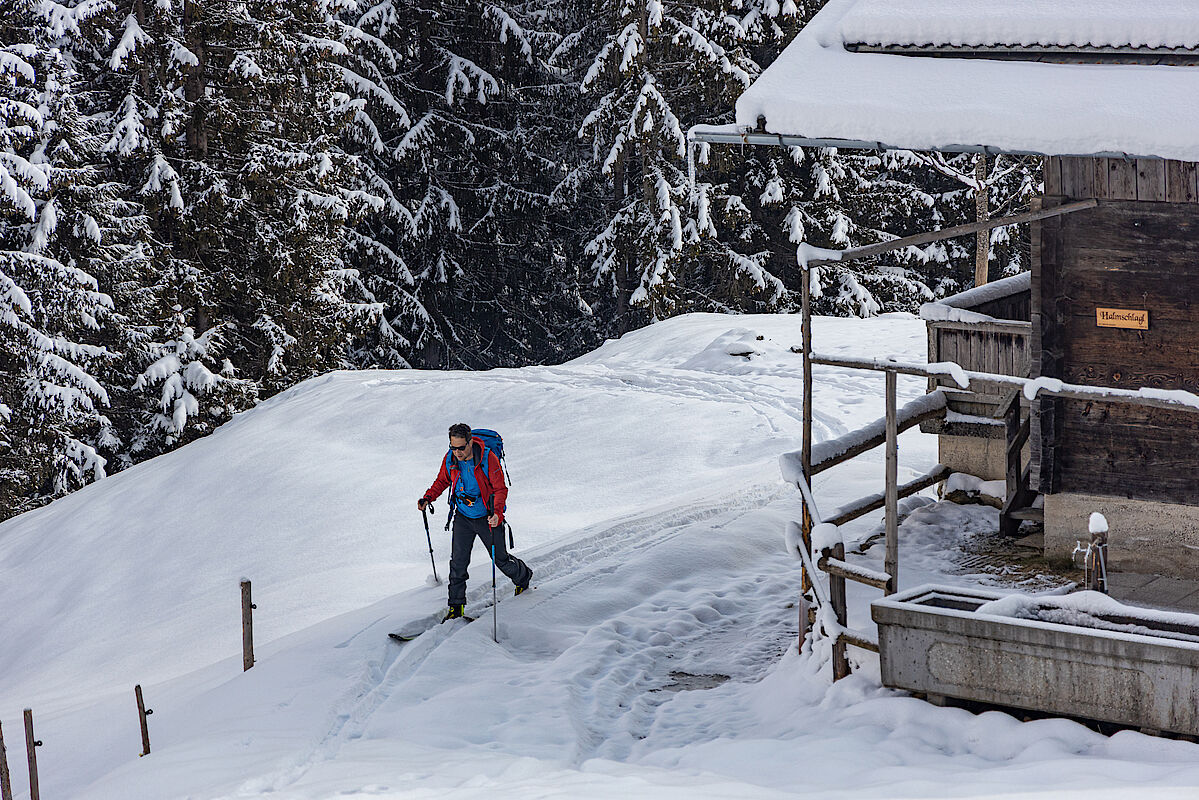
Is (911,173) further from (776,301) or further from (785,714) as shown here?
(785,714)

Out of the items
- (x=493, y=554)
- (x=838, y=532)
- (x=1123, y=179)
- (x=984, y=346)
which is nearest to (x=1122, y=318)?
(x=1123, y=179)

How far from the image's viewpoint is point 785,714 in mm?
8594

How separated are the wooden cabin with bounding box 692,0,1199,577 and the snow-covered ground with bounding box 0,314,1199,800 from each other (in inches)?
63.9

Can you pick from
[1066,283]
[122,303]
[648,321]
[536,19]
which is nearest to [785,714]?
[1066,283]

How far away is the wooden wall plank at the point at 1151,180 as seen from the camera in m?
8.81

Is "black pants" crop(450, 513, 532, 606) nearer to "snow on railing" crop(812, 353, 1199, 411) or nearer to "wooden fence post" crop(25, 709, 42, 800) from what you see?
"wooden fence post" crop(25, 709, 42, 800)

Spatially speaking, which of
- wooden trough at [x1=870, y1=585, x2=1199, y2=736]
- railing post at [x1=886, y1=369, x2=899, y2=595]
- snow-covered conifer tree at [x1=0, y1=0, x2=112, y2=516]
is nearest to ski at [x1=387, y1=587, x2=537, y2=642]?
railing post at [x1=886, y1=369, x2=899, y2=595]

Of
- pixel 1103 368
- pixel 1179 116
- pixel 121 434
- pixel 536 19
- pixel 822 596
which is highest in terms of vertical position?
pixel 536 19

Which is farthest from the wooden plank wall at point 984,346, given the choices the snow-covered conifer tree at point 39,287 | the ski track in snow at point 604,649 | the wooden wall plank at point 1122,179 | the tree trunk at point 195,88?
the tree trunk at point 195,88

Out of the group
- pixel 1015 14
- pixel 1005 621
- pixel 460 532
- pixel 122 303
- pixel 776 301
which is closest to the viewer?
pixel 1005 621

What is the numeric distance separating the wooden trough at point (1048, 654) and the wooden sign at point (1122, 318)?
2455 mm

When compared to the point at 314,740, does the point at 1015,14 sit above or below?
above

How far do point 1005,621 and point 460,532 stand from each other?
16.2ft

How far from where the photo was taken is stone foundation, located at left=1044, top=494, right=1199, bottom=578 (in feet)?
30.4
